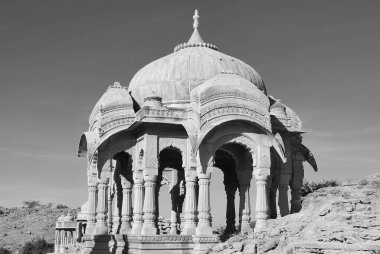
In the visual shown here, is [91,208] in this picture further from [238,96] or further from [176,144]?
[238,96]

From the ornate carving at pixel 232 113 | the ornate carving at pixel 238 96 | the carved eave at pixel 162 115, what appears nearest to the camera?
the ornate carving at pixel 232 113

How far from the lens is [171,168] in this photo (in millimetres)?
26812

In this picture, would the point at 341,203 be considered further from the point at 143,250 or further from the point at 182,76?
the point at 182,76

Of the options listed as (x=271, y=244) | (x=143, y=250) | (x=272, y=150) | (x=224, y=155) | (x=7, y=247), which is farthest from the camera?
(x=7, y=247)

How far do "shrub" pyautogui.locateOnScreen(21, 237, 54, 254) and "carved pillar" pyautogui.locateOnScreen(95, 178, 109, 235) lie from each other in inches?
982

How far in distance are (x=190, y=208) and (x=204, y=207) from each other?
86 centimetres

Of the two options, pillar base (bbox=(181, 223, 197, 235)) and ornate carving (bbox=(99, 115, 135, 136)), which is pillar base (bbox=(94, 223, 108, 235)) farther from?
pillar base (bbox=(181, 223, 197, 235))

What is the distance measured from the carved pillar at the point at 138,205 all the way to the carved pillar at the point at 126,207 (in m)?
2.04

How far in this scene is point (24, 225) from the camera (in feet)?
185

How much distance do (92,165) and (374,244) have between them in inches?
513

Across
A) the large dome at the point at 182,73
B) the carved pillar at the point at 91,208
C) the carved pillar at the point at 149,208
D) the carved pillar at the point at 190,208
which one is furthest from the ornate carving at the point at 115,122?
the carved pillar at the point at 190,208

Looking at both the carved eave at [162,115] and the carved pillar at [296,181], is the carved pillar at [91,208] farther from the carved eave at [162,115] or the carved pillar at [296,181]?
the carved pillar at [296,181]

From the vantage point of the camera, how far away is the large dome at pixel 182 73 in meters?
21.6

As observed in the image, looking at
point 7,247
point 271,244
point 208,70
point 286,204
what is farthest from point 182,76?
point 7,247
